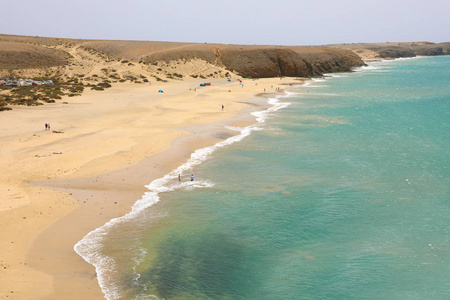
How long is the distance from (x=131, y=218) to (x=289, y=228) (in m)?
7.86

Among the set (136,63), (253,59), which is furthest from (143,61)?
(253,59)

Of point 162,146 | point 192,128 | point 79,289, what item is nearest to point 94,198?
point 79,289

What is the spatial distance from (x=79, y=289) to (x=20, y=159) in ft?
55.0

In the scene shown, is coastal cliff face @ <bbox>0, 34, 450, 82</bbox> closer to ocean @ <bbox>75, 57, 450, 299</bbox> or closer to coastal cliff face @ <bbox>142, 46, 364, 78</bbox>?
coastal cliff face @ <bbox>142, 46, 364, 78</bbox>

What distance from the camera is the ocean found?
48.8 ft

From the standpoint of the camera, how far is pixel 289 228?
19.4 metres

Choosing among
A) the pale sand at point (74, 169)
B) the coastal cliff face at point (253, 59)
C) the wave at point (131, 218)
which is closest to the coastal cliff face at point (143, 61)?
the coastal cliff face at point (253, 59)

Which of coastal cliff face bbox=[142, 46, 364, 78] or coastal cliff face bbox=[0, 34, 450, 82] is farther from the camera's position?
Result: coastal cliff face bbox=[142, 46, 364, 78]

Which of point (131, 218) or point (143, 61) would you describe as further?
point (143, 61)

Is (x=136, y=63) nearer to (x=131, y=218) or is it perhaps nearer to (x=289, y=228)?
(x=131, y=218)

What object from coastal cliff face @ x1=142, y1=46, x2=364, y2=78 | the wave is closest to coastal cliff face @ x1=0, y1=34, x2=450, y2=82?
coastal cliff face @ x1=142, y1=46, x2=364, y2=78

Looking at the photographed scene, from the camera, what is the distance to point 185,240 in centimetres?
1800

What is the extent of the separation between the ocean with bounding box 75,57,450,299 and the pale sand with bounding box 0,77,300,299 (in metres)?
1.10

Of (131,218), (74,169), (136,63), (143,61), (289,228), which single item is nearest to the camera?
(289,228)
